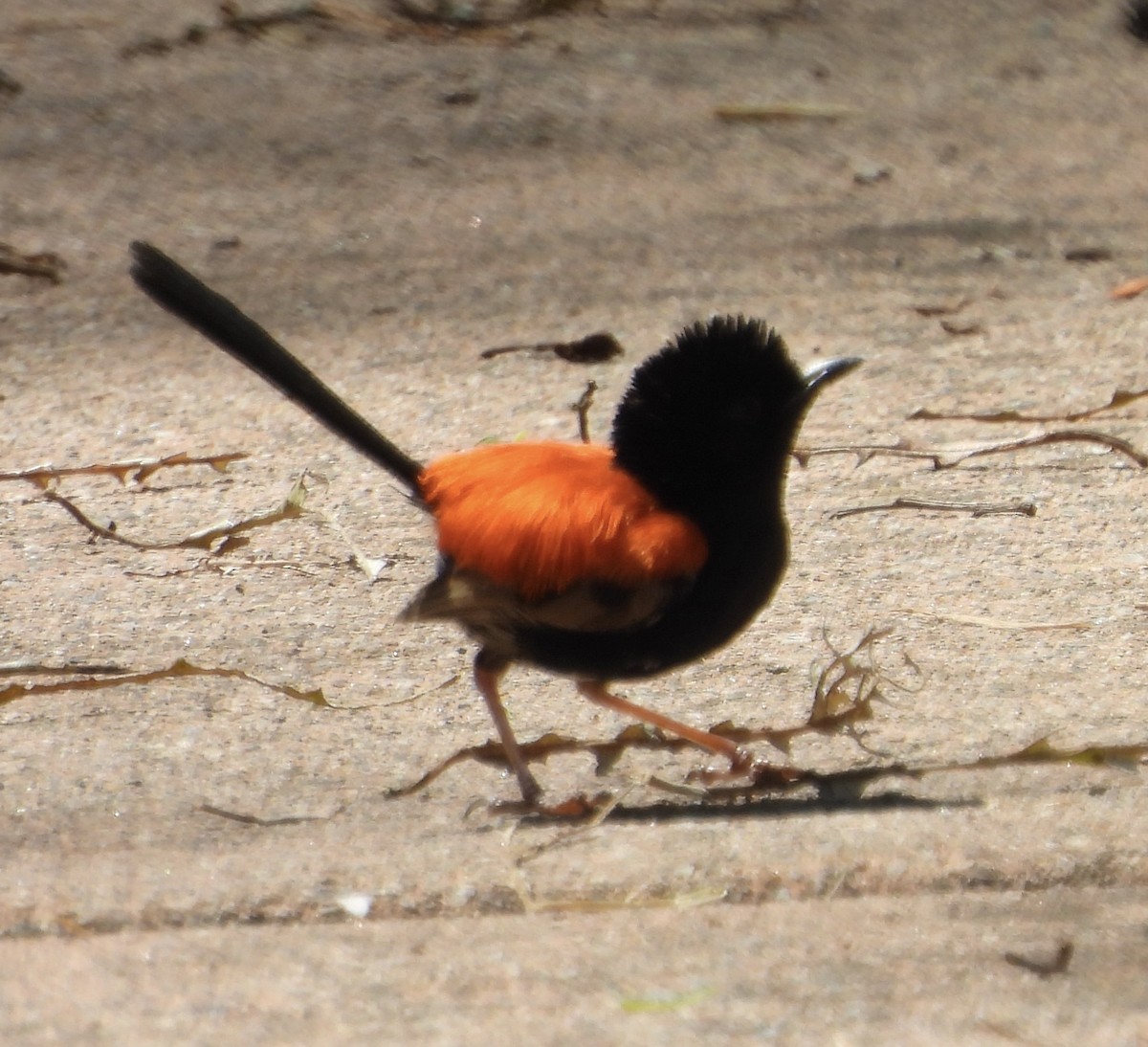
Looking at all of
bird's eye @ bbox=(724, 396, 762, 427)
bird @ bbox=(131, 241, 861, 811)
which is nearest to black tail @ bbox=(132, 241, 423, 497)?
bird @ bbox=(131, 241, 861, 811)

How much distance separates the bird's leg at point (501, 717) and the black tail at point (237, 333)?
1.81 feet

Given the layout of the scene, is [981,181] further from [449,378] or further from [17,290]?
[17,290]

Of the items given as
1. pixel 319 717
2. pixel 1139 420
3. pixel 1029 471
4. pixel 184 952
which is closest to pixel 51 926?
pixel 184 952

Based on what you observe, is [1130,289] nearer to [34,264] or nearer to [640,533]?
[640,533]

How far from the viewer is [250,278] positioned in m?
6.25

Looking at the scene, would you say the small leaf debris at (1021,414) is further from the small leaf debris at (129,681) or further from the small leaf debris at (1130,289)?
the small leaf debris at (129,681)

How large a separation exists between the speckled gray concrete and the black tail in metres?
0.48

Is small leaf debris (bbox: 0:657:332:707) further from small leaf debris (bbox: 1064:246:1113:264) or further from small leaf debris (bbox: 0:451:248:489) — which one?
small leaf debris (bbox: 1064:246:1113:264)

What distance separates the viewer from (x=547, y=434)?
5305 millimetres

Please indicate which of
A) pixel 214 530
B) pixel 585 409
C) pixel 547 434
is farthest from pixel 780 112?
pixel 214 530

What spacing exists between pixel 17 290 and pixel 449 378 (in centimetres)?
160

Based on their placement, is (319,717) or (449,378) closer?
(319,717)

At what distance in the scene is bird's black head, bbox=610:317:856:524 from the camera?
12.0 ft

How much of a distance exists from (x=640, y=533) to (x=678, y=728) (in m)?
0.40
